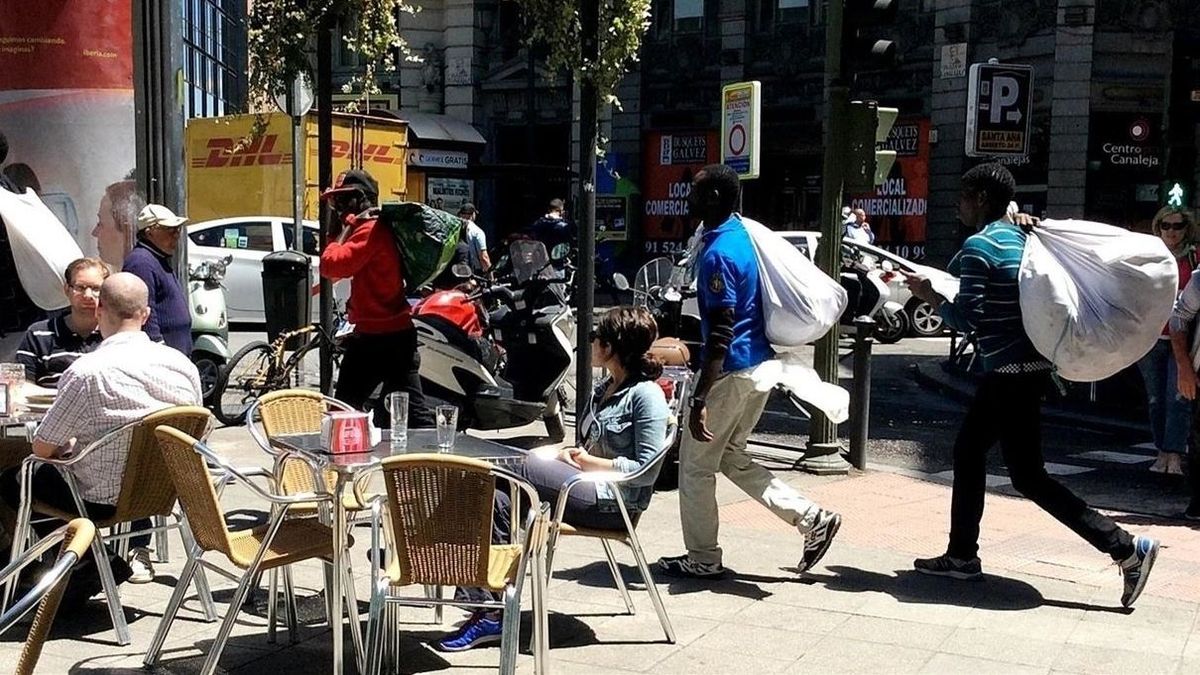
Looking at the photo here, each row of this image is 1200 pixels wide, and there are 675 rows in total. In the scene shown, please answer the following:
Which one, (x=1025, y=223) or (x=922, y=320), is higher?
(x=1025, y=223)

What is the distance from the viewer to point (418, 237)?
694 cm

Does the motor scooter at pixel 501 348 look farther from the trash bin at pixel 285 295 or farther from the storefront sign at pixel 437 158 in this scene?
the storefront sign at pixel 437 158

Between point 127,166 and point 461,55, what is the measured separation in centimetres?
2802

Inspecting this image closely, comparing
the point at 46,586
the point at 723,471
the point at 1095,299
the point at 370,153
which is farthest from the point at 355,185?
the point at 370,153

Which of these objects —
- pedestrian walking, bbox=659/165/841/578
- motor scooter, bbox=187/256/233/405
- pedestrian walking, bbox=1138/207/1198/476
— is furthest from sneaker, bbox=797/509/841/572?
motor scooter, bbox=187/256/233/405

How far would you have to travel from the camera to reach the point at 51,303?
24.3ft

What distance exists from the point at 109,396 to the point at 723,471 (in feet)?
9.16

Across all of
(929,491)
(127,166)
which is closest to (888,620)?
(929,491)

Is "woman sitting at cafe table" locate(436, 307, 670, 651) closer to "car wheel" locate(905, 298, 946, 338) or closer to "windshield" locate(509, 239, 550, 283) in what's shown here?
"windshield" locate(509, 239, 550, 283)

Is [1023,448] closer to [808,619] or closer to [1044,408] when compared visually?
[808,619]

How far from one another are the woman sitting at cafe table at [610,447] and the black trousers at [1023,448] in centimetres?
164

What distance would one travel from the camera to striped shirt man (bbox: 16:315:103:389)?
6387 millimetres

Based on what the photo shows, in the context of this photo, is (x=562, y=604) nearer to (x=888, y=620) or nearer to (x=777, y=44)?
(x=888, y=620)

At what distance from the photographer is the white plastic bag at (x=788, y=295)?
6250 mm
